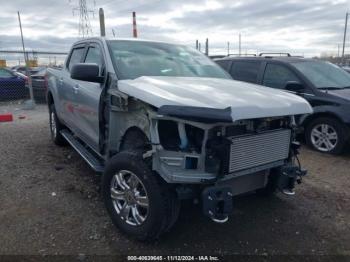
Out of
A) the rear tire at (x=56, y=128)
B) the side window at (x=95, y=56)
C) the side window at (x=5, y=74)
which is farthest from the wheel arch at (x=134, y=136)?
the side window at (x=5, y=74)

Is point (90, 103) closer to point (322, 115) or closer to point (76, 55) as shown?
point (76, 55)

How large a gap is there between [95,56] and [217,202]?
8.82ft

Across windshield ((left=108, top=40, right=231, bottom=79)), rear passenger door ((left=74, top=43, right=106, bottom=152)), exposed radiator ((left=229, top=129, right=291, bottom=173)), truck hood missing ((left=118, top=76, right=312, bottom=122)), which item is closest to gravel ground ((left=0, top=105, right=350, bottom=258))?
rear passenger door ((left=74, top=43, right=106, bottom=152))

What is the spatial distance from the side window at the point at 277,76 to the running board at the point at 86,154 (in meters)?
4.02

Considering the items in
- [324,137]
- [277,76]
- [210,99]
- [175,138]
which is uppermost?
[210,99]

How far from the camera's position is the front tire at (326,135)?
243 inches

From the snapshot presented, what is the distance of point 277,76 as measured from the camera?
722 cm

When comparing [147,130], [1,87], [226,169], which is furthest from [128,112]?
[1,87]

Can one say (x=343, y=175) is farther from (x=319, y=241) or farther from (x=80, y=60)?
(x=80, y=60)

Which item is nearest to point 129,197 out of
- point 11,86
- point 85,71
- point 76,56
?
point 85,71

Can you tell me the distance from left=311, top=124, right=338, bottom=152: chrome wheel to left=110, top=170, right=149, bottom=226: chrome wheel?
4322 millimetres

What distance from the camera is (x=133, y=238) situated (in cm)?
332

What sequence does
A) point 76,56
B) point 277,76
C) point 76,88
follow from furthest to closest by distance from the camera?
1. point 277,76
2. point 76,56
3. point 76,88

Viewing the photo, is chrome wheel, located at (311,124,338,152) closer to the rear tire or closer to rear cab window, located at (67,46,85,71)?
rear cab window, located at (67,46,85,71)
